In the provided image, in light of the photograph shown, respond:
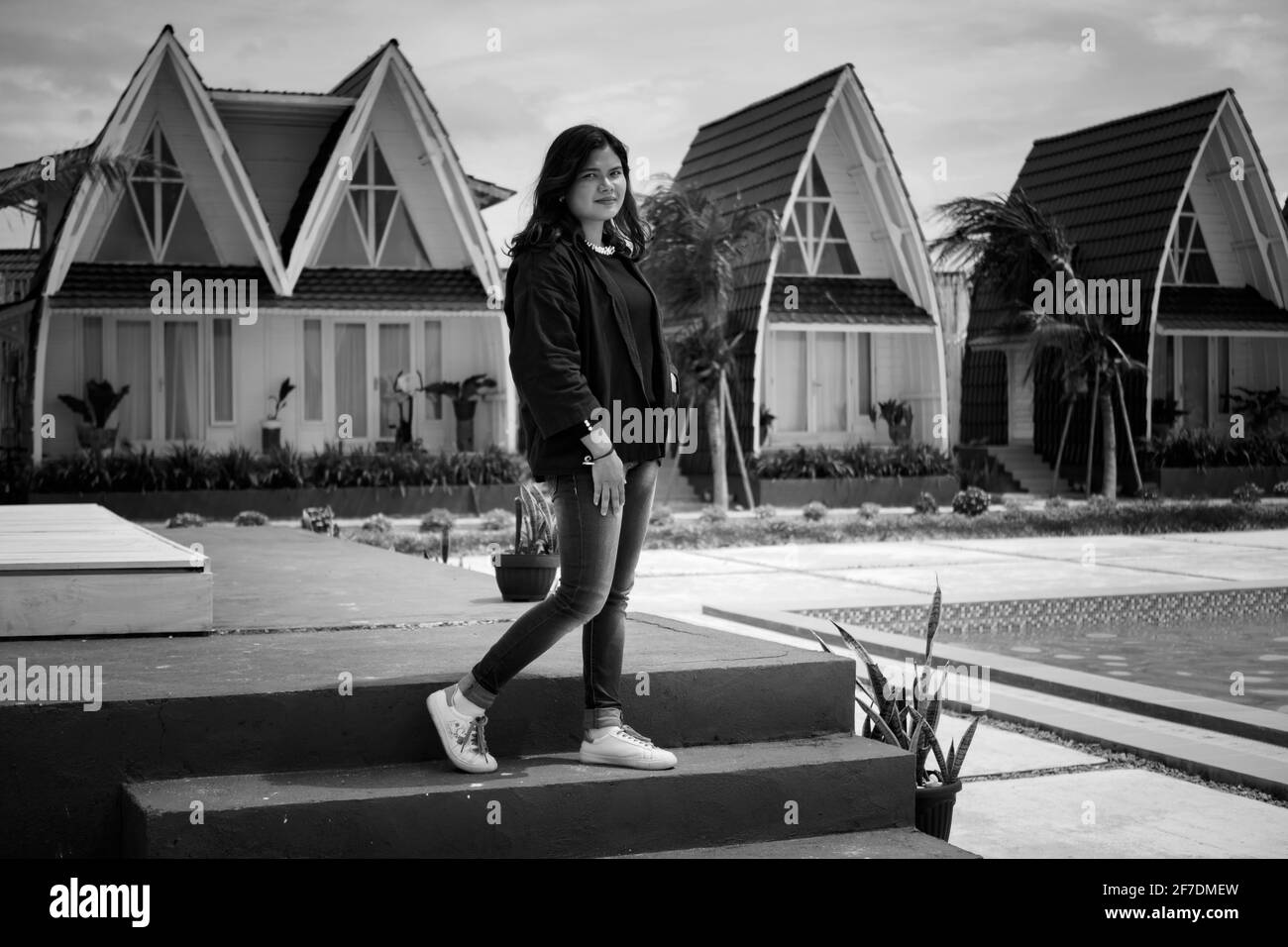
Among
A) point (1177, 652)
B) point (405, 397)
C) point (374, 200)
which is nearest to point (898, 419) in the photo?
point (405, 397)

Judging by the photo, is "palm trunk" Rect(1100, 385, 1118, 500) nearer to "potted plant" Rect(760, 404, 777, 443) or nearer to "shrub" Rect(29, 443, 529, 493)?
"potted plant" Rect(760, 404, 777, 443)

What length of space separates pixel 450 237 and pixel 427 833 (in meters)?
21.1

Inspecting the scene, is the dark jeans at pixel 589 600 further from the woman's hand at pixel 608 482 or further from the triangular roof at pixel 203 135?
the triangular roof at pixel 203 135

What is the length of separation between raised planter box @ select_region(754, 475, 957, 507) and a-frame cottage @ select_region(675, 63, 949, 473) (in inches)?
43.8

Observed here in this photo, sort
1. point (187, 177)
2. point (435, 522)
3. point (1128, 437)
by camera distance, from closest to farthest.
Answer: point (435, 522) < point (187, 177) < point (1128, 437)

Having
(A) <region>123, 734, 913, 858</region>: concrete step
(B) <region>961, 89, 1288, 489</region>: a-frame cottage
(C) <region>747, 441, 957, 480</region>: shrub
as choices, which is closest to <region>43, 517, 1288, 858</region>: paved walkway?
(A) <region>123, 734, 913, 858</region>: concrete step

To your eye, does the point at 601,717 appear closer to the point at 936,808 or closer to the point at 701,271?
the point at 936,808

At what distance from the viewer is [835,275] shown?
27.2 meters

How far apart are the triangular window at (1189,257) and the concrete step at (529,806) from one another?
2597 cm

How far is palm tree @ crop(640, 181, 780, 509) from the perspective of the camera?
22.2 m

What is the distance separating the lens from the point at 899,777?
4820mm

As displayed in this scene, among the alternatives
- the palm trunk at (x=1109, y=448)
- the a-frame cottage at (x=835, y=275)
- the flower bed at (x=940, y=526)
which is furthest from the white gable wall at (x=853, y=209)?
the flower bed at (x=940, y=526)

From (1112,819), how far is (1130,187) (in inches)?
974

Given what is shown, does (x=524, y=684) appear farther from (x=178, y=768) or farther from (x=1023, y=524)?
(x=1023, y=524)
